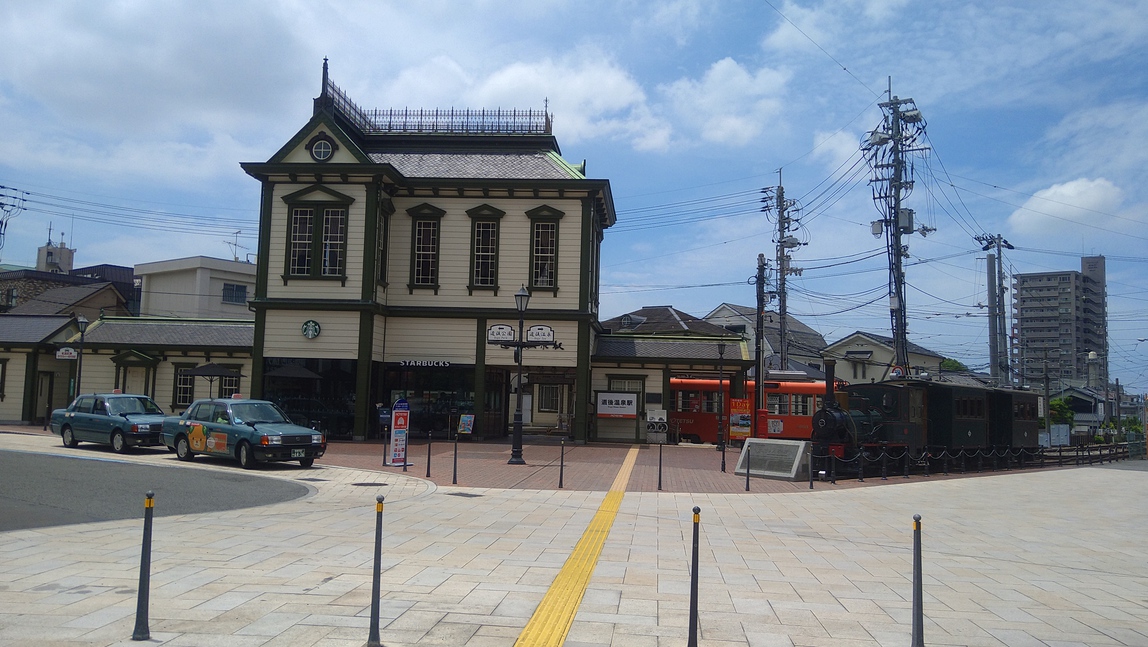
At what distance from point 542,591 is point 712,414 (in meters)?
26.0

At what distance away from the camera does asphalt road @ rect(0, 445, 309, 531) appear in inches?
452

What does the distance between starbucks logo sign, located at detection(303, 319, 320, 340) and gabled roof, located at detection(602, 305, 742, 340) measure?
1199 inches

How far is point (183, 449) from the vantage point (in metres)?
19.4

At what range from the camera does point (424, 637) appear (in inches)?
247

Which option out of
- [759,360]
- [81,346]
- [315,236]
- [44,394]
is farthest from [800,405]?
[44,394]

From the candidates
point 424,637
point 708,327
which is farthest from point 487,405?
point 708,327

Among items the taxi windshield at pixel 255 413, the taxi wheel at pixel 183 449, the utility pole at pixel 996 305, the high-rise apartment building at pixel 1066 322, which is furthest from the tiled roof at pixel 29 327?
the high-rise apartment building at pixel 1066 322

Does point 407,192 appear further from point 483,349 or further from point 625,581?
point 625,581

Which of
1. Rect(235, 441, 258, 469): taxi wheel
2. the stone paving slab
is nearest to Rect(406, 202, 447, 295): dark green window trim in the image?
Rect(235, 441, 258, 469): taxi wheel

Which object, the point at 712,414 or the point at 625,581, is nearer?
the point at 625,581

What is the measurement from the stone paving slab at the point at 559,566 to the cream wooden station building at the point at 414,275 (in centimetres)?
1454

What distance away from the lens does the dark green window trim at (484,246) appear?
30.1m

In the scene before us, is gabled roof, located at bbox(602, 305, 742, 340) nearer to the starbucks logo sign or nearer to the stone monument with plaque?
the starbucks logo sign

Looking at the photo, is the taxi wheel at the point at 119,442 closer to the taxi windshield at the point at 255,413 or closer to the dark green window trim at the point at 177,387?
the taxi windshield at the point at 255,413
